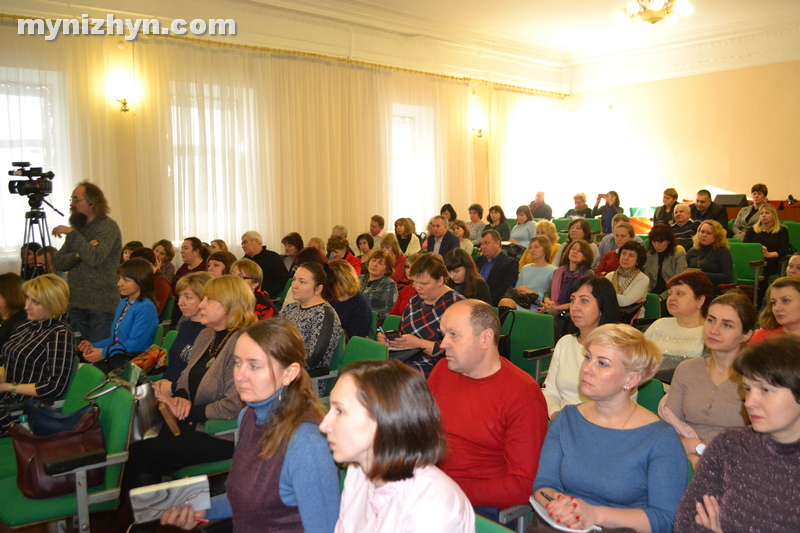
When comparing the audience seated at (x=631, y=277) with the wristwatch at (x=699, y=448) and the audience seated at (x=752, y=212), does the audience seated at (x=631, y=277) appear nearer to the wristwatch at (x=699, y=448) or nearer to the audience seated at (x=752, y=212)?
the wristwatch at (x=699, y=448)

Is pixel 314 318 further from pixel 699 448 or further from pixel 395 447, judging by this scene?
pixel 395 447

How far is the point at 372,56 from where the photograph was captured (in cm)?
978

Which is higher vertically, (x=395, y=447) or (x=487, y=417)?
(x=395, y=447)

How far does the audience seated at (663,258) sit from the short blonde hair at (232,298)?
4085 millimetres

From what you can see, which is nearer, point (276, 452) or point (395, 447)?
point (395, 447)

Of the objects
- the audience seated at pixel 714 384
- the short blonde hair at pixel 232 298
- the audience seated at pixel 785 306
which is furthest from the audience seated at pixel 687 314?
the short blonde hair at pixel 232 298

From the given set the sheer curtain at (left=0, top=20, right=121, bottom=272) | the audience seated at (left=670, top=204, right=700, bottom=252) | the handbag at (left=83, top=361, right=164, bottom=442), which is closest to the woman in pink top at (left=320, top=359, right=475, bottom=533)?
the handbag at (left=83, top=361, right=164, bottom=442)

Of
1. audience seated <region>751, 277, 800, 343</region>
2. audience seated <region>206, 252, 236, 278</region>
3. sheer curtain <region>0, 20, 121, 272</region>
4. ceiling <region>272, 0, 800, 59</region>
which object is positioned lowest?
audience seated <region>751, 277, 800, 343</region>

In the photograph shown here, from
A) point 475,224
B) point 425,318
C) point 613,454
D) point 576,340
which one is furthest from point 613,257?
point 475,224

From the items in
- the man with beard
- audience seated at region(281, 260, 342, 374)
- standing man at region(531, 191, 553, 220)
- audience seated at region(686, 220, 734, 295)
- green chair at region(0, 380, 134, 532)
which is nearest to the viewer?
green chair at region(0, 380, 134, 532)

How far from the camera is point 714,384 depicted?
2.50 meters

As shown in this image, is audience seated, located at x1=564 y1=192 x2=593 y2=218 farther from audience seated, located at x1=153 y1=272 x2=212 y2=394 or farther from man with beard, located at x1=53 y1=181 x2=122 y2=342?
audience seated, located at x1=153 y1=272 x2=212 y2=394

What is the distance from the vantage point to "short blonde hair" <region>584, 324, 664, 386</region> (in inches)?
78.6

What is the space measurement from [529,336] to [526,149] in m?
9.26
